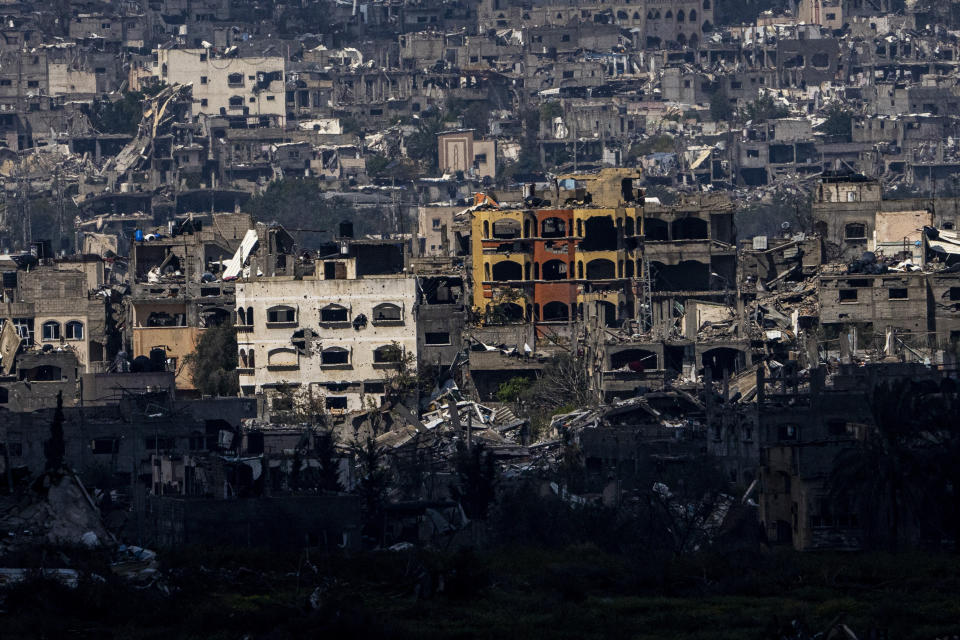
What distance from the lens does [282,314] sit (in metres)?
69.4

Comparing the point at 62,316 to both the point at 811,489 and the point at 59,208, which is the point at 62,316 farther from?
the point at 59,208

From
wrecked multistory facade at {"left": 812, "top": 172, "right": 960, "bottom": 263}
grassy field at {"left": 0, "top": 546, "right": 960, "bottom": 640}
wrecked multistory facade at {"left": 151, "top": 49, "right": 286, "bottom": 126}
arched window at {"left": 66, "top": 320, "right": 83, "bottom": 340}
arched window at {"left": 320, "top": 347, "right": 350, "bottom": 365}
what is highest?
wrecked multistory facade at {"left": 151, "top": 49, "right": 286, "bottom": 126}

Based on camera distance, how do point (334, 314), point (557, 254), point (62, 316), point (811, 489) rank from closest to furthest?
point (811, 489) < point (334, 314) < point (62, 316) < point (557, 254)

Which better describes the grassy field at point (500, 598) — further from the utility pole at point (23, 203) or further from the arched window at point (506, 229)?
the utility pole at point (23, 203)

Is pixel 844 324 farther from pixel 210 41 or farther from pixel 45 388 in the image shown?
pixel 210 41

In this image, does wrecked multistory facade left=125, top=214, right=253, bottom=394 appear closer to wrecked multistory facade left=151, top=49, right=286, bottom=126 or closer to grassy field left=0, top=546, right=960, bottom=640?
grassy field left=0, top=546, right=960, bottom=640

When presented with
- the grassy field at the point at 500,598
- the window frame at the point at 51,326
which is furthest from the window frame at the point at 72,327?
the grassy field at the point at 500,598

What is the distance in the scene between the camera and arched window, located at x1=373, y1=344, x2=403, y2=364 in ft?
225

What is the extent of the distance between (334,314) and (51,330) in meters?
8.31

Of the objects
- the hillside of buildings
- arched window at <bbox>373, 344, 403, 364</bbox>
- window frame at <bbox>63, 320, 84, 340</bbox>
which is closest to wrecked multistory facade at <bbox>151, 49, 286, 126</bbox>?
the hillside of buildings

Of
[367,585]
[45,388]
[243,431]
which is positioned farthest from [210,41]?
[367,585]

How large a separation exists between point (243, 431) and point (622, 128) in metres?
72.4

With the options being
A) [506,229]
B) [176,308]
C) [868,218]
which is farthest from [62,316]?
[868,218]

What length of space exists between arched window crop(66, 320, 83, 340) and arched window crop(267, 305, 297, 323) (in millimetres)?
6427
